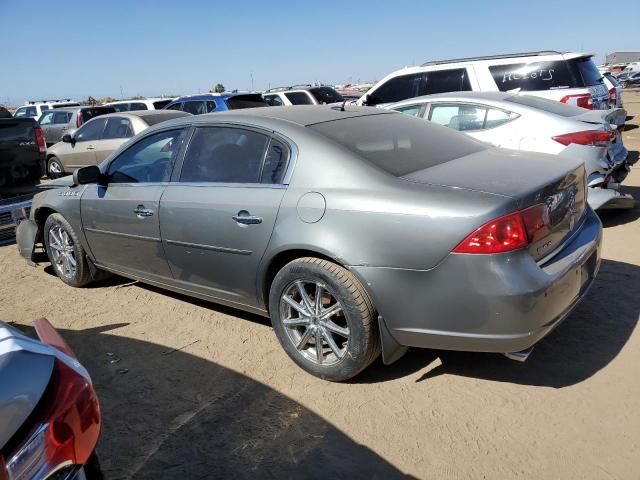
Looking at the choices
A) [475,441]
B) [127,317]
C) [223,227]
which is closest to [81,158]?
[127,317]

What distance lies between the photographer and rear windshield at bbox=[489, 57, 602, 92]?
8.11 metres

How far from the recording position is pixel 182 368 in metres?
3.58

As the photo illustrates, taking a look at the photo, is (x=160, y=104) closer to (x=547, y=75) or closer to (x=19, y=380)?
(x=547, y=75)

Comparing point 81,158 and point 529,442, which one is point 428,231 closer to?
point 529,442

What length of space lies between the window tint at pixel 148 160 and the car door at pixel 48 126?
14.3 metres

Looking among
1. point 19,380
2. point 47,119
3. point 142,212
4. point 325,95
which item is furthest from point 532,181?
point 47,119

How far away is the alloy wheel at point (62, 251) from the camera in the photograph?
507 centimetres

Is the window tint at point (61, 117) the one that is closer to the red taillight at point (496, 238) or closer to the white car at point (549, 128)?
the white car at point (549, 128)

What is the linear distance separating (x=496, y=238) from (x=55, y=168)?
12120mm

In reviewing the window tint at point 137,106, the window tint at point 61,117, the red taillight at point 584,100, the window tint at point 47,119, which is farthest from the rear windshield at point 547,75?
the window tint at point 47,119

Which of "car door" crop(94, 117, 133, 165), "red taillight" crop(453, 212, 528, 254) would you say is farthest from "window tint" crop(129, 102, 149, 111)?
"red taillight" crop(453, 212, 528, 254)

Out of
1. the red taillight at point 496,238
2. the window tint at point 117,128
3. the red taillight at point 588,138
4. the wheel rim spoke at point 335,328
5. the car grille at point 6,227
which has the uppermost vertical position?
the red taillight at point 496,238

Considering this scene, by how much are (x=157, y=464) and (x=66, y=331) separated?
2.03 metres

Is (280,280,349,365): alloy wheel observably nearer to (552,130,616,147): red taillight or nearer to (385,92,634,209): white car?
(385,92,634,209): white car
